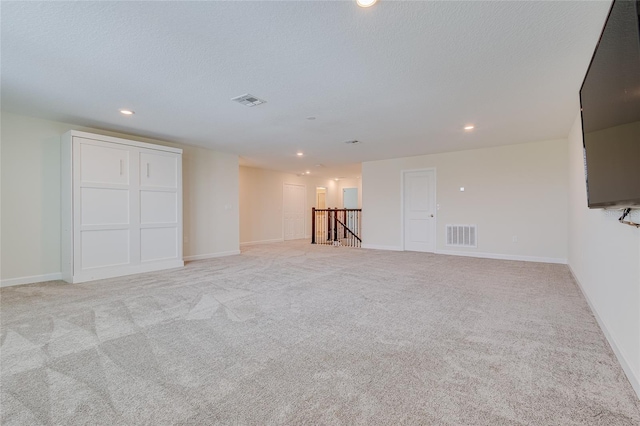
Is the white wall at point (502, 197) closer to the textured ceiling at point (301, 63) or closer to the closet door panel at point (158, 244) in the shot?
the textured ceiling at point (301, 63)

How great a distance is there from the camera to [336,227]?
31.9 ft

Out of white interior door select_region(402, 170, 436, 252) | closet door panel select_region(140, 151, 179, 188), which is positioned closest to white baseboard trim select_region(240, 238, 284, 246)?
closet door panel select_region(140, 151, 179, 188)

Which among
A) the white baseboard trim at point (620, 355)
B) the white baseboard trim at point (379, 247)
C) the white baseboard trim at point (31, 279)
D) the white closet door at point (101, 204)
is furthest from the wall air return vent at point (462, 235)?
the white baseboard trim at point (31, 279)

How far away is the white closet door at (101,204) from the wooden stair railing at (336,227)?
224 inches

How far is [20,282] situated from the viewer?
4.19 metres

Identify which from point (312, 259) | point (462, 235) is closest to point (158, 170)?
point (312, 259)

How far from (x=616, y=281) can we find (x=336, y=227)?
774 cm

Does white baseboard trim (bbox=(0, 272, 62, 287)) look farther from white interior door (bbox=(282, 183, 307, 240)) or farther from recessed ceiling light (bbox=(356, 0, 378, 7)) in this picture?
white interior door (bbox=(282, 183, 307, 240))

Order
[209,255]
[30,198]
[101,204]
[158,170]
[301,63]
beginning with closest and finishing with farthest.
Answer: [301,63]
[30,198]
[101,204]
[158,170]
[209,255]

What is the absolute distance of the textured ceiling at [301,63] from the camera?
2.00m

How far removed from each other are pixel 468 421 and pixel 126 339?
8.20 feet

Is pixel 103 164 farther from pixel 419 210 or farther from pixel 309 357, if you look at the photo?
pixel 419 210

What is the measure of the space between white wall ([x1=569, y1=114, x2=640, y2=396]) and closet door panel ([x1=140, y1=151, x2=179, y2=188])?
605 centimetres

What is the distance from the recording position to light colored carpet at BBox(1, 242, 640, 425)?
4.86 ft
